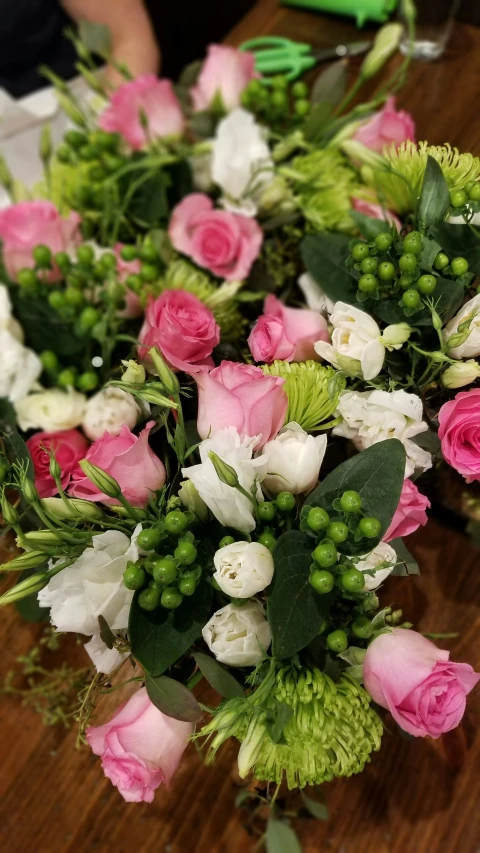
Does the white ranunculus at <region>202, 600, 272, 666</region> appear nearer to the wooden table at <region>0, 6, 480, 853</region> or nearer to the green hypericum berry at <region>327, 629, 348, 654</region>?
the green hypericum berry at <region>327, 629, 348, 654</region>

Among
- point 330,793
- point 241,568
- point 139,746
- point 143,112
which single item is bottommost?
point 330,793

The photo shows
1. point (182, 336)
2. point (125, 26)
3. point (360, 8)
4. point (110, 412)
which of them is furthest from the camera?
point (125, 26)

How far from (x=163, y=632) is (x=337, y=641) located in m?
0.12

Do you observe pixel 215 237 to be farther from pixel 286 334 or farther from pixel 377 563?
pixel 377 563

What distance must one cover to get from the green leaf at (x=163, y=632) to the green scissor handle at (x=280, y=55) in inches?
31.6

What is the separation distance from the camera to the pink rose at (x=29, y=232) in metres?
0.69

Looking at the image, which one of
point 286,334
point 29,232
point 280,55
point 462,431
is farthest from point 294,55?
point 462,431

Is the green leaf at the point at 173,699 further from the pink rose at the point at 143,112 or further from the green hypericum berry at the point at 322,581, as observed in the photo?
the pink rose at the point at 143,112

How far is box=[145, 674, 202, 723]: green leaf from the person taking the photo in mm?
424

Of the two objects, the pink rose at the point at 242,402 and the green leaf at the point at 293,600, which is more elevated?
the pink rose at the point at 242,402

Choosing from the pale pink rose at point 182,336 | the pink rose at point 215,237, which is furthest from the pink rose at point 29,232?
the pale pink rose at point 182,336

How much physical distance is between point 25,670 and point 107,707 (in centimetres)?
14

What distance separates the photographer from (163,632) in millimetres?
434

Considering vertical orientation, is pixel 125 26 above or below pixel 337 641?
above
